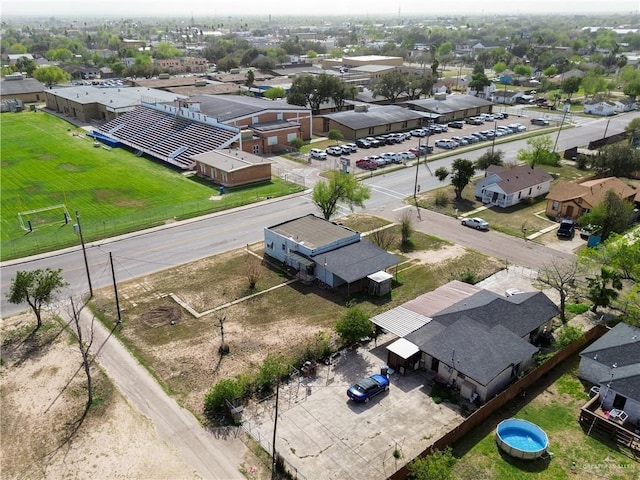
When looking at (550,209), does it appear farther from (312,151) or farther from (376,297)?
(312,151)

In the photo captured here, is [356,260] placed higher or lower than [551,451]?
higher

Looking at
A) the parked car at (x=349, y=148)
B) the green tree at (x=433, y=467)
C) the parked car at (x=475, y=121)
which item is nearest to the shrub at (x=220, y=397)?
the green tree at (x=433, y=467)

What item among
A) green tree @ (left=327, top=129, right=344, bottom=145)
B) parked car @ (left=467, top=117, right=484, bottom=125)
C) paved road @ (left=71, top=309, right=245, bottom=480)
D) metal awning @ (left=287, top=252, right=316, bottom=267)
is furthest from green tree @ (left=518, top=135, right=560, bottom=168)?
paved road @ (left=71, top=309, right=245, bottom=480)

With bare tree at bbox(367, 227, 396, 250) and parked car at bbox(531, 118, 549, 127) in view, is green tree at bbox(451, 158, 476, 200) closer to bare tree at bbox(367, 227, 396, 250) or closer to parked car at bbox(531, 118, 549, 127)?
bare tree at bbox(367, 227, 396, 250)

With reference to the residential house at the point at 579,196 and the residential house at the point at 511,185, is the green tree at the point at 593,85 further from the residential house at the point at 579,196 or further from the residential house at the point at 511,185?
the residential house at the point at 579,196

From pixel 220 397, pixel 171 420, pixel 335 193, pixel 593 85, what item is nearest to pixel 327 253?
pixel 335 193

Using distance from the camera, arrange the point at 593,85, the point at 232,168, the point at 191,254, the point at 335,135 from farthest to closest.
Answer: the point at 593,85 → the point at 335,135 → the point at 232,168 → the point at 191,254

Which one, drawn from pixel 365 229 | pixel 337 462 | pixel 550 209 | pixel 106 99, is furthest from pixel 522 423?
pixel 106 99

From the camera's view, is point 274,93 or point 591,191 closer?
point 591,191

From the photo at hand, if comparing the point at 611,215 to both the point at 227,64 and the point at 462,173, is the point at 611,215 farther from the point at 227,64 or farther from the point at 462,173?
the point at 227,64
